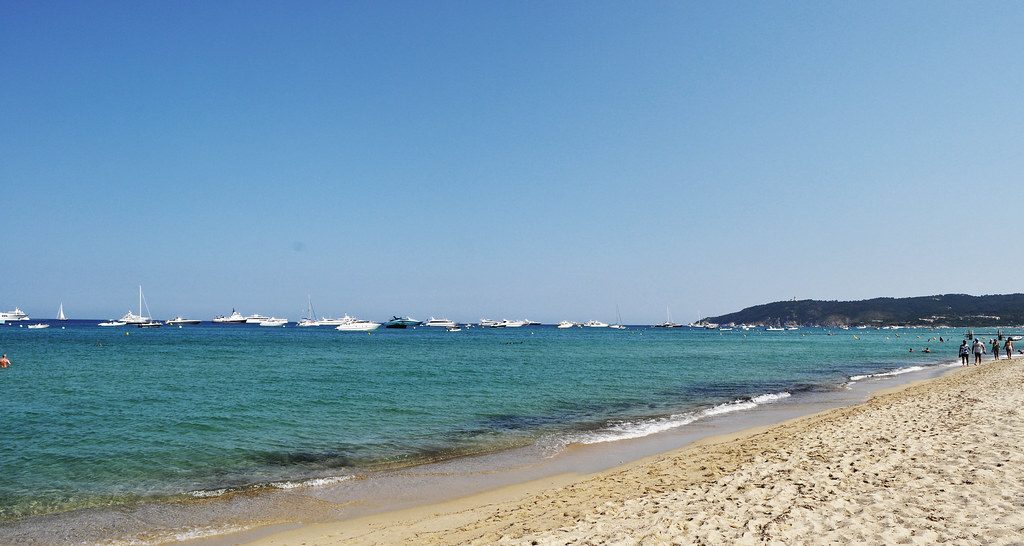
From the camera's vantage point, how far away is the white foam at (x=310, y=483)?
38.2 ft

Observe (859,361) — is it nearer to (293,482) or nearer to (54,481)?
(293,482)

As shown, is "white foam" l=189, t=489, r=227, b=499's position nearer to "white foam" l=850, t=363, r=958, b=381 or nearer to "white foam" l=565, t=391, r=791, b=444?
"white foam" l=565, t=391, r=791, b=444

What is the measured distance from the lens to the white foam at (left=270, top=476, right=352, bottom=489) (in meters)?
11.6

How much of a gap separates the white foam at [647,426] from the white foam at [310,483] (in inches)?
257

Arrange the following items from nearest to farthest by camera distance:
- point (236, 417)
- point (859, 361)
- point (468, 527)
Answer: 1. point (468, 527)
2. point (236, 417)
3. point (859, 361)

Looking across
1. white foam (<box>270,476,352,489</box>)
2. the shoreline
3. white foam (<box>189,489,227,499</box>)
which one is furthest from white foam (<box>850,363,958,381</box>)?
white foam (<box>189,489,227,499</box>)

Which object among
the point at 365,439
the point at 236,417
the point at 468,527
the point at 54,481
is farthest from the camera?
the point at 236,417

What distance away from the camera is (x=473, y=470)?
43.1 ft

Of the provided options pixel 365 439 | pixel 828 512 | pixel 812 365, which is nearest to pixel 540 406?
pixel 365 439

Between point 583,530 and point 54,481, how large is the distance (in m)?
11.0

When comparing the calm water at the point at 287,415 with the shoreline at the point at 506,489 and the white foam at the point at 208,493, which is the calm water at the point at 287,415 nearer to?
the white foam at the point at 208,493

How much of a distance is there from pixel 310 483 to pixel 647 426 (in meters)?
10.7

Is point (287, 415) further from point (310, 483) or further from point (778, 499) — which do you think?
point (778, 499)

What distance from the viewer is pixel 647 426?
18.4 m
